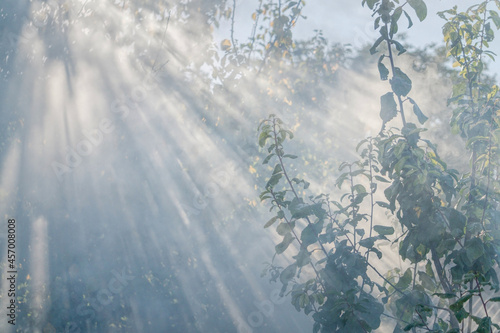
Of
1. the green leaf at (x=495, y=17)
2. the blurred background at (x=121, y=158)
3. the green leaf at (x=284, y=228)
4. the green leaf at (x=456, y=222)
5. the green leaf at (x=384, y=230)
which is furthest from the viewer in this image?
the blurred background at (x=121, y=158)

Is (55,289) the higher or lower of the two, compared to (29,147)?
lower

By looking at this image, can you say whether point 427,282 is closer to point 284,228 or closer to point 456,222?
point 456,222

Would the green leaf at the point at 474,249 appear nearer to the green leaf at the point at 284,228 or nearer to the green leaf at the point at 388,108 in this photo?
the green leaf at the point at 388,108

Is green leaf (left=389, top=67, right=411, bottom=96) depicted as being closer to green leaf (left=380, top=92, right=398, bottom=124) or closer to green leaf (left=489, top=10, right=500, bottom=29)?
green leaf (left=380, top=92, right=398, bottom=124)

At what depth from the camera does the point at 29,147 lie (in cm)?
496

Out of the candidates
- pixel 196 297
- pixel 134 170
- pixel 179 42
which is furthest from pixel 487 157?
pixel 196 297

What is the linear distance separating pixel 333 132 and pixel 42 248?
8.63 meters

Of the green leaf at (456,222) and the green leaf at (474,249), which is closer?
the green leaf at (474,249)

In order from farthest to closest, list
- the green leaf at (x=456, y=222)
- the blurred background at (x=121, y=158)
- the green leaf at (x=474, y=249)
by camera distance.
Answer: the blurred background at (x=121, y=158) → the green leaf at (x=456, y=222) → the green leaf at (x=474, y=249)


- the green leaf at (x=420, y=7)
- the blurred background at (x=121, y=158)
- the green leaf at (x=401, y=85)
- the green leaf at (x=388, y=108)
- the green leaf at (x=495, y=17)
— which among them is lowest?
the blurred background at (x=121, y=158)

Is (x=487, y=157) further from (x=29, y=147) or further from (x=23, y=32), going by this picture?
(x=23, y=32)

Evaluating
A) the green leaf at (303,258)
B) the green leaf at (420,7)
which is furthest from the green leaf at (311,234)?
the green leaf at (420,7)

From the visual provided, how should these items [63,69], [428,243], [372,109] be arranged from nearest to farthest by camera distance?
[428,243] < [63,69] < [372,109]

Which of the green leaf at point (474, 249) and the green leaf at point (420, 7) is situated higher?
the green leaf at point (420, 7)
